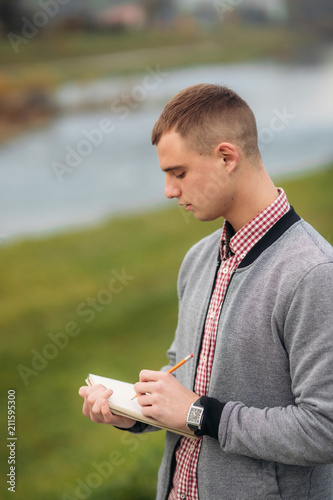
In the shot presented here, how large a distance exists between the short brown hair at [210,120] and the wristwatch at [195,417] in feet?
1.77

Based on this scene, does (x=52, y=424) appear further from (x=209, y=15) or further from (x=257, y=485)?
(x=209, y=15)

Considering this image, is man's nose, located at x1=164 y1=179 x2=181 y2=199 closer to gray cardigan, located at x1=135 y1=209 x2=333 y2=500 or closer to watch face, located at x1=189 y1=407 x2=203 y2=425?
gray cardigan, located at x1=135 y1=209 x2=333 y2=500

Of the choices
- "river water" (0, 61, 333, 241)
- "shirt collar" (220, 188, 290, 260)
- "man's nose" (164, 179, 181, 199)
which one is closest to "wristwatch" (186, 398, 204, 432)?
"shirt collar" (220, 188, 290, 260)

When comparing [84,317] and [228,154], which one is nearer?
[228,154]

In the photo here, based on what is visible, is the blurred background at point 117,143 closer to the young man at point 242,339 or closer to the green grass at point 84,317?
the green grass at point 84,317

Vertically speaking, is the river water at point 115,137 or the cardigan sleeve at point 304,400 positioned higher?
the river water at point 115,137

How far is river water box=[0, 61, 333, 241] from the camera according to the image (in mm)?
4832

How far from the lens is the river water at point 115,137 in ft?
15.9

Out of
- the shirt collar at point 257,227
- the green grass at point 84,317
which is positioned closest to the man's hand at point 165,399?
→ the shirt collar at point 257,227

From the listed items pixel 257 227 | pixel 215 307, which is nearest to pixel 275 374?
pixel 215 307

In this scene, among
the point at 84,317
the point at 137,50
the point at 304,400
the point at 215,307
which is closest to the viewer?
the point at 304,400

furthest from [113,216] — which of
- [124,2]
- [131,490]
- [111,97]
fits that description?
[131,490]

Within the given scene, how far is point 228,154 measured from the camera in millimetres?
1261

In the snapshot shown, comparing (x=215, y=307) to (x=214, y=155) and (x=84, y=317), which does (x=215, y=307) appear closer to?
(x=214, y=155)
